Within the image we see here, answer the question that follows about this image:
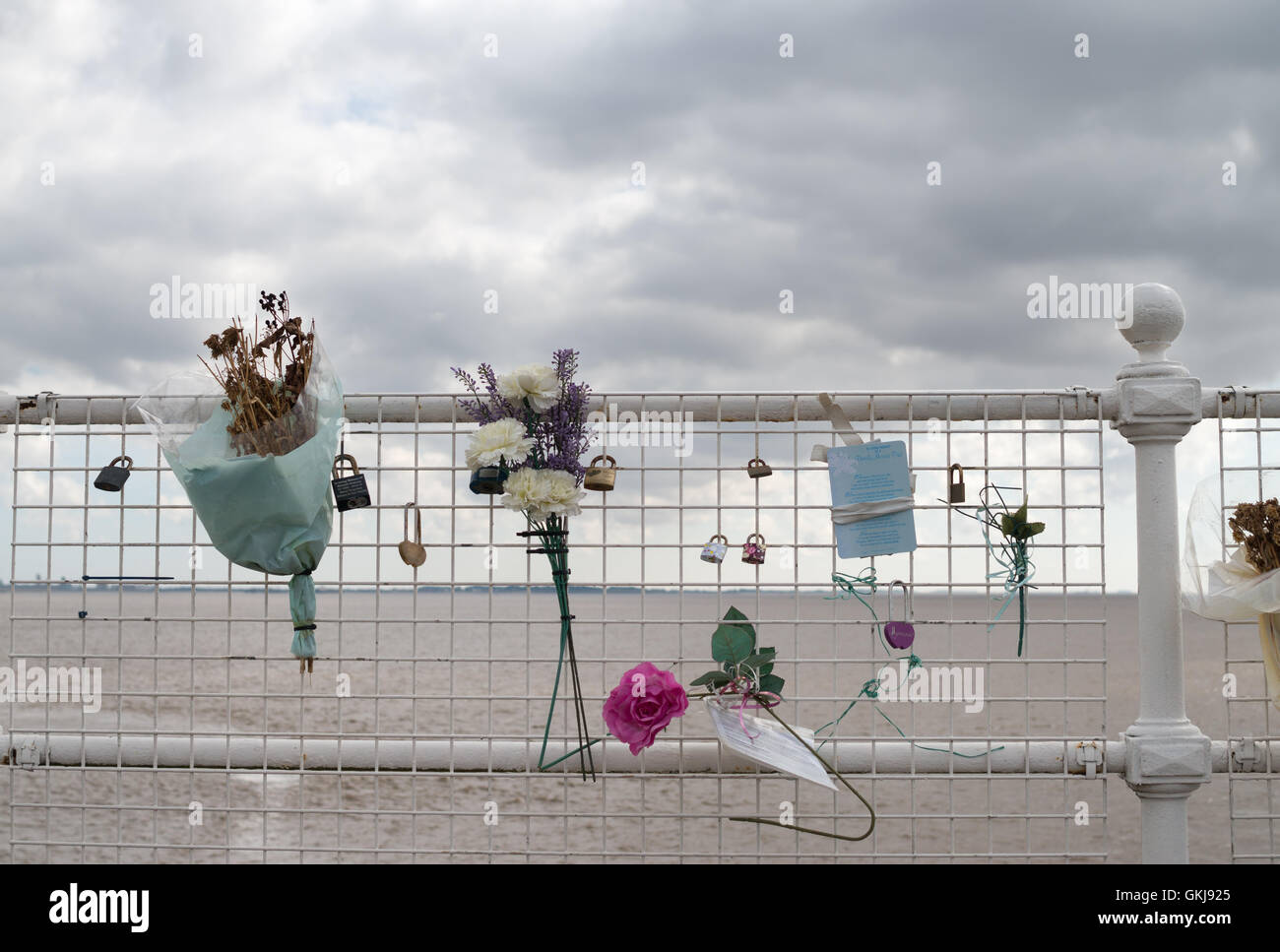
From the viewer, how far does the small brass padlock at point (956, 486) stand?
2156 mm

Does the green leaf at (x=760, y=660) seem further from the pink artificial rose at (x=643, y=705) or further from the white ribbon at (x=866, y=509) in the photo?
the white ribbon at (x=866, y=509)

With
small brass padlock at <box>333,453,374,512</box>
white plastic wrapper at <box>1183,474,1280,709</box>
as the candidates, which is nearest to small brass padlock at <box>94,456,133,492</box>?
small brass padlock at <box>333,453,374,512</box>

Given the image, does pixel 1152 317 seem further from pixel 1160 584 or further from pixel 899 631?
pixel 899 631

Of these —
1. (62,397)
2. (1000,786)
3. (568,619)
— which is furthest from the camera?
(1000,786)

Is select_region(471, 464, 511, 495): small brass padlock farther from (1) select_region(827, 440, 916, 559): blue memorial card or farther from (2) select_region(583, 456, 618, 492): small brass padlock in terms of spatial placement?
(1) select_region(827, 440, 916, 559): blue memorial card

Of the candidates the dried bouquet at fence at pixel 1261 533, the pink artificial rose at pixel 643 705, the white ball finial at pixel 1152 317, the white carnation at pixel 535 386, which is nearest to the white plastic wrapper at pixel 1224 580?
the dried bouquet at fence at pixel 1261 533

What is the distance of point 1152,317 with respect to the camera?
2.17 metres

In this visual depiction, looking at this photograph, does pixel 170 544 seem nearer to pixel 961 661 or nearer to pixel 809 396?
pixel 809 396

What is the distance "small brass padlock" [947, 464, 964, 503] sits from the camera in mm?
2156

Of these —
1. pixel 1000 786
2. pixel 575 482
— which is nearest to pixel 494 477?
pixel 575 482

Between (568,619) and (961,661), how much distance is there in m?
0.83

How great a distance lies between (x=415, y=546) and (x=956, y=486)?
46.6 inches

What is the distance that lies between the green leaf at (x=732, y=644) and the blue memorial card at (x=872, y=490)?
0.99ft

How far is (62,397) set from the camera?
2342mm
